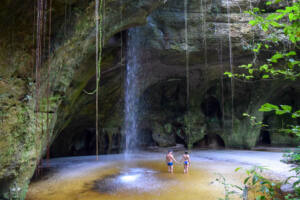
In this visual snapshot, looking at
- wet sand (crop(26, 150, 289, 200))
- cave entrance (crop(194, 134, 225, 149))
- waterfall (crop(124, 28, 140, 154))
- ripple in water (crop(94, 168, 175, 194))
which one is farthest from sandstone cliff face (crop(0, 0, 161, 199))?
cave entrance (crop(194, 134, 225, 149))

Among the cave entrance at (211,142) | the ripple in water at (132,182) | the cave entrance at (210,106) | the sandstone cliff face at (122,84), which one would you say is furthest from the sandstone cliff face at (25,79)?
the cave entrance at (211,142)

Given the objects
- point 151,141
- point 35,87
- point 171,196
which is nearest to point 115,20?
point 35,87

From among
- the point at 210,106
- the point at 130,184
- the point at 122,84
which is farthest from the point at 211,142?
the point at 130,184

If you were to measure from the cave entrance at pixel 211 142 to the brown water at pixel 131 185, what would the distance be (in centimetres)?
893

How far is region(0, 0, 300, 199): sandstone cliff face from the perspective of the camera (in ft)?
A: 14.5

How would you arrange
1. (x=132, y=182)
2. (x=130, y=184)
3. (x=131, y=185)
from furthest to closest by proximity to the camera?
1. (x=132, y=182)
2. (x=130, y=184)
3. (x=131, y=185)

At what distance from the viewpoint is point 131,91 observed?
13750mm

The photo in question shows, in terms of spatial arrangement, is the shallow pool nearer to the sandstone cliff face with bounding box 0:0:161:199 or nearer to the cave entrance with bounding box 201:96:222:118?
the sandstone cliff face with bounding box 0:0:161:199

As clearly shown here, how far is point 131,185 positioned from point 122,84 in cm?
737

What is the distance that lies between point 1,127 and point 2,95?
0.63 m

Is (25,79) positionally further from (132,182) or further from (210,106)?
(210,106)

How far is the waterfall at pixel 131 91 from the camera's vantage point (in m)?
11.2

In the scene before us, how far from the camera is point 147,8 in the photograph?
302 inches

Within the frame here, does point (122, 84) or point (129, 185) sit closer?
point (129, 185)
